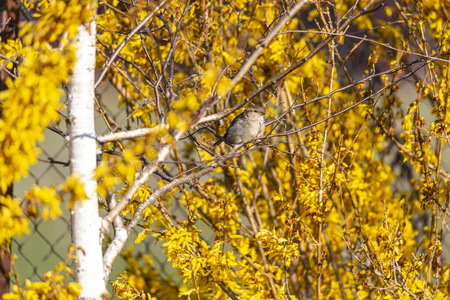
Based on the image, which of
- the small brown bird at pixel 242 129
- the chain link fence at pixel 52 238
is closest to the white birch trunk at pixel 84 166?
the chain link fence at pixel 52 238

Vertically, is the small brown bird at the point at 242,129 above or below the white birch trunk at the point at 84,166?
above

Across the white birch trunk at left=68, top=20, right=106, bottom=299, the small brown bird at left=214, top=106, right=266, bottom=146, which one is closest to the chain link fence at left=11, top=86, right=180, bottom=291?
the small brown bird at left=214, top=106, right=266, bottom=146

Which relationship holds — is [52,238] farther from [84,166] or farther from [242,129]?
[84,166]

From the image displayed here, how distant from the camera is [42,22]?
102cm

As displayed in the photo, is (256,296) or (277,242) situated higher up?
(277,242)

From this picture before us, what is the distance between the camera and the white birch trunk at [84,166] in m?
1.21

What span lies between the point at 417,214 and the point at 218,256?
1783 millimetres

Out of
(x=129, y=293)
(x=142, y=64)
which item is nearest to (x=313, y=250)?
(x=129, y=293)

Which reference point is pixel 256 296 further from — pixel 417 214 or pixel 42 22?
pixel 417 214

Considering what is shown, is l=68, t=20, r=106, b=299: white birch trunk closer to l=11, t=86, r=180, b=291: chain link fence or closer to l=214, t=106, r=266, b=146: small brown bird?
l=11, t=86, r=180, b=291: chain link fence

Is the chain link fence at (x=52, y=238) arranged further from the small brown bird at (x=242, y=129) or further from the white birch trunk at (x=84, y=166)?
the white birch trunk at (x=84, y=166)

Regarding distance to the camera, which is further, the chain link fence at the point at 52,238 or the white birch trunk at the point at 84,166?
the chain link fence at the point at 52,238

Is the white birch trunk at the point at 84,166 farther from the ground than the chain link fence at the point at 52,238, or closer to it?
closer to it

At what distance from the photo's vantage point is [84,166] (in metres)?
1.21
